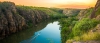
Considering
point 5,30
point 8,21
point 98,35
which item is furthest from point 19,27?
point 98,35

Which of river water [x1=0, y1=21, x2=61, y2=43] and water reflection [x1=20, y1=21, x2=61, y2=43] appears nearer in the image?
water reflection [x1=20, y1=21, x2=61, y2=43]

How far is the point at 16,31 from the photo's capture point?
100 m

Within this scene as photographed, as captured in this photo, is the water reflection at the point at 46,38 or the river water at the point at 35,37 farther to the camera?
the river water at the point at 35,37

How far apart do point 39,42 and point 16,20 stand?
39253mm

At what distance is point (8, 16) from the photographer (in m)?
102

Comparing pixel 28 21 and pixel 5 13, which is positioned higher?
pixel 5 13

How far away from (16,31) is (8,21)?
5.87 meters

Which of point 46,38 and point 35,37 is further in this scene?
point 35,37

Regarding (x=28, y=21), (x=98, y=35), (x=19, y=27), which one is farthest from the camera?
(x=28, y=21)

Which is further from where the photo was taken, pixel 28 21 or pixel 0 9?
pixel 28 21

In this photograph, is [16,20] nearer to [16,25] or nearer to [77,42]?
[16,25]

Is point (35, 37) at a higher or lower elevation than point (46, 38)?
lower

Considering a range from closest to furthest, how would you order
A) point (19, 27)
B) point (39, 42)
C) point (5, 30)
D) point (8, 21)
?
1. point (39, 42)
2. point (5, 30)
3. point (8, 21)
4. point (19, 27)

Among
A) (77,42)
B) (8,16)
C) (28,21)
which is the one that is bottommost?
(28,21)
